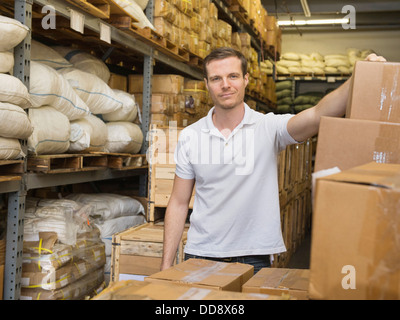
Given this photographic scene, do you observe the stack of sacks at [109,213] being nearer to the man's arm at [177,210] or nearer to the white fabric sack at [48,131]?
the white fabric sack at [48,131]

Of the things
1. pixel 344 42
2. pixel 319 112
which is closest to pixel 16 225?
pixel 319 112

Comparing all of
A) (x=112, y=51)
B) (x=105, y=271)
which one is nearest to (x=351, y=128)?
(x=105, y=271)

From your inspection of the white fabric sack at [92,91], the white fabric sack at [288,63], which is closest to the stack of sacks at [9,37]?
the white fabric sack at [92,91]

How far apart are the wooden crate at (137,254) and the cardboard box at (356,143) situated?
2618 mm

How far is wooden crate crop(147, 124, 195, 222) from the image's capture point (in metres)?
4.59

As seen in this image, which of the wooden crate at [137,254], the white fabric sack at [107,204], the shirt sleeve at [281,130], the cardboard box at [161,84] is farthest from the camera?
the cardboard box at [161,84]

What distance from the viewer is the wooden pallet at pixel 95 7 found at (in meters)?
3.67

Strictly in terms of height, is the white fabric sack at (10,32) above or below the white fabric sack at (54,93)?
above

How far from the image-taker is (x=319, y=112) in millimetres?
2014

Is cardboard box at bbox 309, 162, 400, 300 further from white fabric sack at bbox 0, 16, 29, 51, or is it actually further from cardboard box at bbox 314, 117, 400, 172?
white fabric sack at bbox 0, 16, 29, 51

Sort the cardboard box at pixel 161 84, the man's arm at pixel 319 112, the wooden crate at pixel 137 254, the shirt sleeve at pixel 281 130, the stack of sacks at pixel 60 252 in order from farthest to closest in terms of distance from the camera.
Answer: the cardboard box at pixel 161 84, the wooden crate at pixel 137 254, the stack of sacks at pixel 60 252, the shirt sleeve at pixel 281 130, the man's arm at pixel 319 112

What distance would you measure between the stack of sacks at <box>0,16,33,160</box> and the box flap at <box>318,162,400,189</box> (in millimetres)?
2364

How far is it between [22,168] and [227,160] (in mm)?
1520
